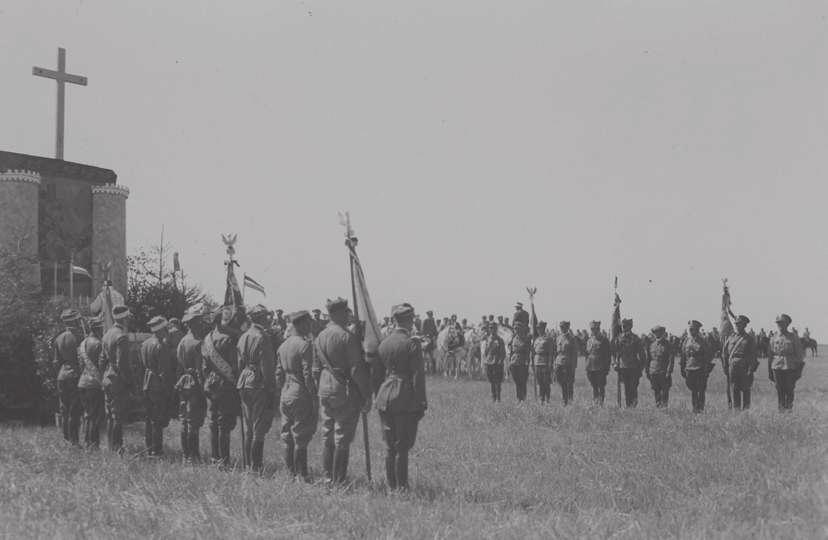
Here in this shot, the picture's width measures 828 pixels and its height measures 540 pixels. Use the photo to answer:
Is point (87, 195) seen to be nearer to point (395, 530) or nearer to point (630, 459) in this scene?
point (630, 459)

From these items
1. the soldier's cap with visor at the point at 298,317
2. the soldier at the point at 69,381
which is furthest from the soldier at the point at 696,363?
the soldier at the point at 69,381

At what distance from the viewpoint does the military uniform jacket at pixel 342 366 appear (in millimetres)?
9312

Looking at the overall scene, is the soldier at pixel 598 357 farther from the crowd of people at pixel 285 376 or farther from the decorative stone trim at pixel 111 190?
the decorative stone trim at pixel 111 190

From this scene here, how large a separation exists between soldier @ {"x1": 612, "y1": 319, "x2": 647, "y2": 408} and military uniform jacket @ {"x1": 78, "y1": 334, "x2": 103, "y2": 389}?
34.4ft

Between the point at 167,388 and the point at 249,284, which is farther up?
the point at 249,284

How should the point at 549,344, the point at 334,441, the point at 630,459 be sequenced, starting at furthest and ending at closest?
the point at 549,344 < the point at 630,459 < the point at 334,441

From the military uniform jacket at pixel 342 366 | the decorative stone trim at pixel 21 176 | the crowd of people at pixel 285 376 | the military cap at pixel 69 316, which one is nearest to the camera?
the crowd of people at pixel 285 376

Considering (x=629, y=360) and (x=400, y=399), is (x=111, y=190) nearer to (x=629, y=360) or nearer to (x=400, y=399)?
(x=629, y=360)

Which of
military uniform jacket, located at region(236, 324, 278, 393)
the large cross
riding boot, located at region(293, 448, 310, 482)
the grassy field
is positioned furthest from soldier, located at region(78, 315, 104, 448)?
the large cross

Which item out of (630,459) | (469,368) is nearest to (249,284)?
(630,459)

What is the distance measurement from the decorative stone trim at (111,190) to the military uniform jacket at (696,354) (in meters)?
17.9

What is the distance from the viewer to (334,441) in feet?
31.2

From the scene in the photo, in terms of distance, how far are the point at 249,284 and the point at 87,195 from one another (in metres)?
14.3

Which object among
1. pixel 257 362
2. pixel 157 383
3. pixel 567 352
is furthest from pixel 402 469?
pixel 567 352
